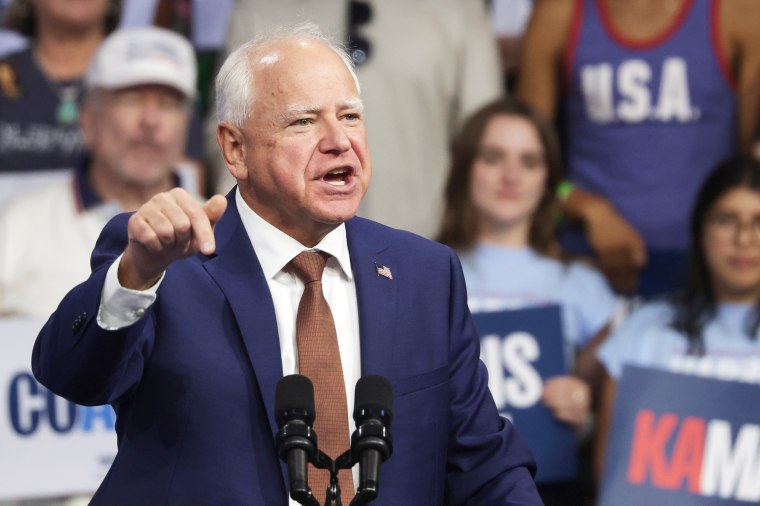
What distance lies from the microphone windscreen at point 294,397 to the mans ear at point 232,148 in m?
0.56

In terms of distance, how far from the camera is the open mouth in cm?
227

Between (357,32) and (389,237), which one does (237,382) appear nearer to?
(389,237)

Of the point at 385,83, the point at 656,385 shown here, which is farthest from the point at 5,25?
the point at 656,385

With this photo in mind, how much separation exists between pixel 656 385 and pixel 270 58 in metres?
2.32

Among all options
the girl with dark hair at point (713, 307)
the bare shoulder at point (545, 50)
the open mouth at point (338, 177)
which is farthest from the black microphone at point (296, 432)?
the bare shoulder at point (545, 50)

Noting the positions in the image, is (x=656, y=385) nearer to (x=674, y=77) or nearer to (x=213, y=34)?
(x=674, y=77)

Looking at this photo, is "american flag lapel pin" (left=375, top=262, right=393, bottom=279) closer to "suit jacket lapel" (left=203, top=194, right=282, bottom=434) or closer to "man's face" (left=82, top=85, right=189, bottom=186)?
"suit jacket lapel" (left=203, top=194, right=282, bottom=434)

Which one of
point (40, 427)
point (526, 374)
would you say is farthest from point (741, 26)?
point (40, 427)

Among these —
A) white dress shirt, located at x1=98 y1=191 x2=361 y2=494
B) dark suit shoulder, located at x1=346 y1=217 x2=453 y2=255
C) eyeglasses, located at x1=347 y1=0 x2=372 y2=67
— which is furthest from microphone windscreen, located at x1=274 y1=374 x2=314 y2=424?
eyeglasses, located at x1=347 y1=0 x2=372 y2=67

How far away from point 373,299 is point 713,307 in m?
2.44

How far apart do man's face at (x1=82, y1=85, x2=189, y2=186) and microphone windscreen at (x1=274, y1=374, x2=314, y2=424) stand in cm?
288

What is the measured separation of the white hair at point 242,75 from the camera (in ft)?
7.57

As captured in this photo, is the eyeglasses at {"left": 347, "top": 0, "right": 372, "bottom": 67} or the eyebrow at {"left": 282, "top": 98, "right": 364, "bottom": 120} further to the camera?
the eyeglasses at {"left": 347, "top": 0, "right": 372, "bottom": 67}

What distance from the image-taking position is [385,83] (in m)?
4.84
